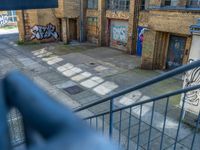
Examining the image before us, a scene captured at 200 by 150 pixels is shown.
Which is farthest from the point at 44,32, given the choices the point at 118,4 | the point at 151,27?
the point at 151,27

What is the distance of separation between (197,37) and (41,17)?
15580mm

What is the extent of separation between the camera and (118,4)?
15.9m

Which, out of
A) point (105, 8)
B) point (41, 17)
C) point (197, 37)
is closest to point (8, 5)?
point (197, 37)

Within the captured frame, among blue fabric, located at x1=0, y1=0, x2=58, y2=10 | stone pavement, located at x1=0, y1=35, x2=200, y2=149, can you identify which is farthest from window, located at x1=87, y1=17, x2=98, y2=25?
blue fabric, located at x1=0, y1=0, x2=58, y2=10

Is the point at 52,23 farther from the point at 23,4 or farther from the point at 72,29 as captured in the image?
the point at 23,4

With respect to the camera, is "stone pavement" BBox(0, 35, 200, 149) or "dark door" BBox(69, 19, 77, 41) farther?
"dark door" BBox(69, 19, 77, 41)

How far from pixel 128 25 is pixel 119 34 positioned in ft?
5.25

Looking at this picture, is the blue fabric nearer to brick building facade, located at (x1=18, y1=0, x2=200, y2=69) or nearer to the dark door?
brick building facade, located at (x1=18, y1=0, x2=200, y2=69)

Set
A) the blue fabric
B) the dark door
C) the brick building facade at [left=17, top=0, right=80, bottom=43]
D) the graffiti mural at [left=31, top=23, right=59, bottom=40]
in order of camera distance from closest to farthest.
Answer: the blue fabric → the brick building facade at [left=17, top=0, right=80, bottom=43] → the graffiti mural at [left=31, top=23, right=59, bottom=40] → the dark door

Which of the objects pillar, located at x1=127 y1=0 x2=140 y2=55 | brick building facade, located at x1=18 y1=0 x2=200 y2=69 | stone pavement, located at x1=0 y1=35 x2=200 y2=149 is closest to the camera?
stone pavement, located at x1=0 y1=35 x2=200 y2=149

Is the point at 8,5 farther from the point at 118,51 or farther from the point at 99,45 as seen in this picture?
the point at 99,45

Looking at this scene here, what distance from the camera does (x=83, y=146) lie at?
49cm

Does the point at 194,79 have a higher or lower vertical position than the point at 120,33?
lower

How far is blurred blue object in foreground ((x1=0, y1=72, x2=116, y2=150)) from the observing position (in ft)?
1.65
